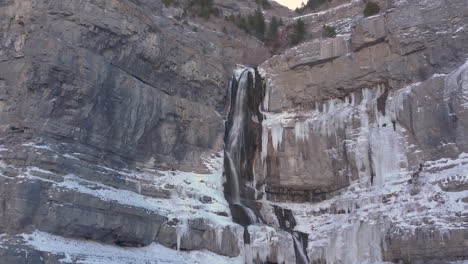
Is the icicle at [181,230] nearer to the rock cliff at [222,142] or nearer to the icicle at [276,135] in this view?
the rock cliff at [222,142]

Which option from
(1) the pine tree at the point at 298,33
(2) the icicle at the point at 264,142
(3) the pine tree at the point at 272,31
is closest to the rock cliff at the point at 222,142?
(2) the icicle at the point at 264,142

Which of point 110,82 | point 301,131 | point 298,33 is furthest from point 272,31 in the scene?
point 110,82

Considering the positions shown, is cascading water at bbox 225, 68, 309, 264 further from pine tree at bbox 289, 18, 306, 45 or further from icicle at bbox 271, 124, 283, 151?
pine tree at bbox 289, 18, 306, 45

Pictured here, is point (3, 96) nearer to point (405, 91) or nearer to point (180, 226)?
point (180, 226)

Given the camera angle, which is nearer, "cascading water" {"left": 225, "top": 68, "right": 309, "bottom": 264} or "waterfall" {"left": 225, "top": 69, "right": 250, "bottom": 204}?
"cascading water" {"left": 225, "top": 68, "right": 309, "bottom": 264}

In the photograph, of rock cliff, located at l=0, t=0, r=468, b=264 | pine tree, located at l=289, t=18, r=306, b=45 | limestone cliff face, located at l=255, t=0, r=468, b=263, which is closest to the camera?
rock cliff, located at l=0, t=0, r=468, b=264

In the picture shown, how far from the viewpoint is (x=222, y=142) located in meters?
37.1

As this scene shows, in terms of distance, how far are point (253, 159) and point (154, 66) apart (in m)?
8.79

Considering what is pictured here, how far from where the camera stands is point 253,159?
122 ft

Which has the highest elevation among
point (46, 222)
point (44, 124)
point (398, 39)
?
point (398, 39)

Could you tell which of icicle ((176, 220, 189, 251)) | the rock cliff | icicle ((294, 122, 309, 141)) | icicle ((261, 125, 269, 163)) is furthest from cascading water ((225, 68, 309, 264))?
icicle ((176, 220, 189, 251))

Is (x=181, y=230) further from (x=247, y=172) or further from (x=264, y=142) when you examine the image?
(x=264, y=142)

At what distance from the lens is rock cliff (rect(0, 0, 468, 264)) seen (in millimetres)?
28000

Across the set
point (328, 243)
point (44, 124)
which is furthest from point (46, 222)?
point (328, 243)
